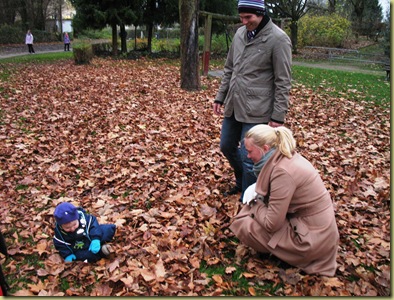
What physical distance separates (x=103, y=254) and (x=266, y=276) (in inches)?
61.3

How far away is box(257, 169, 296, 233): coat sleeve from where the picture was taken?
2.78m

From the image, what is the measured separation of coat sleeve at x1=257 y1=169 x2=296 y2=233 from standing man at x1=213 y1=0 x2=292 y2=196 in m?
0.84

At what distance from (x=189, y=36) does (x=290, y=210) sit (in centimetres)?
838

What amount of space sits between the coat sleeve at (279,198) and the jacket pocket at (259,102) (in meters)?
0.96

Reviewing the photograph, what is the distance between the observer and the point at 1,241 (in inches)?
129

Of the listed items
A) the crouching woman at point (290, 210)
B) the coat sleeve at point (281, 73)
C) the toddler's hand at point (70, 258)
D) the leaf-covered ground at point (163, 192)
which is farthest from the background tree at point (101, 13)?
the crouching woman at point (290, 210)

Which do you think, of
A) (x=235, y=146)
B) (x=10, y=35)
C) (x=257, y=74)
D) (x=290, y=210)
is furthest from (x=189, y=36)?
(x=10, y=35)

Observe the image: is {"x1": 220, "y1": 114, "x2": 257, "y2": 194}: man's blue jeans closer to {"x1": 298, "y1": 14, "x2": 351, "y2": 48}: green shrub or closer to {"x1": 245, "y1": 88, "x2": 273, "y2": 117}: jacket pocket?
{"x1": 245, "y1": 88, "x2": 273, "y2": 117}: jacket pocket

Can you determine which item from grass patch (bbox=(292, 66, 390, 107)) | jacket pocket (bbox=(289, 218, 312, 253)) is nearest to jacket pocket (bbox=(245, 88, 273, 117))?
jacket pocket (bbox=(289, 218, 312, 253))

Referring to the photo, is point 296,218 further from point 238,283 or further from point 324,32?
point 324,32

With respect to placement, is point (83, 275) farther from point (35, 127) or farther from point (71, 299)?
point (35, 127)

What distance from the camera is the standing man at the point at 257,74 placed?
336 cm

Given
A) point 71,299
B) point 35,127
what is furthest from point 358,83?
point 71,299

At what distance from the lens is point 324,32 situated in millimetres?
29969
